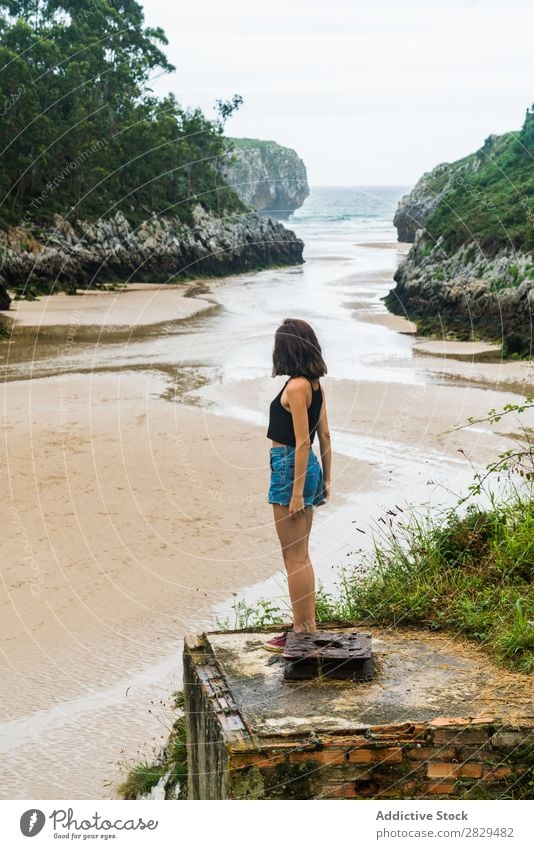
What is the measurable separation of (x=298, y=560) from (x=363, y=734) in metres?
1.28

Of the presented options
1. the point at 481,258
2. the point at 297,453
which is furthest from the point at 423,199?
the point at 297,453

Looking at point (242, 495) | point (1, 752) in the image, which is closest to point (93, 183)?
point (242, 495)

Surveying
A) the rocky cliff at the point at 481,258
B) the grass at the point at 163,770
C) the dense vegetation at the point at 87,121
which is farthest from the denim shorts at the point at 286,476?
the dense vegetation at the point at 87,121

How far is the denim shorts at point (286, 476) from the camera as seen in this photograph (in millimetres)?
5742

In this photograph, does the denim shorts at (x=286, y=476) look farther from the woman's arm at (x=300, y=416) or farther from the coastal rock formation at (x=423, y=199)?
the coastal rock formation at (x=423, y=199)

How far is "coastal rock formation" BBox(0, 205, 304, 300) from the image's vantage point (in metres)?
41.5

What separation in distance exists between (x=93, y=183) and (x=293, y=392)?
45.3m

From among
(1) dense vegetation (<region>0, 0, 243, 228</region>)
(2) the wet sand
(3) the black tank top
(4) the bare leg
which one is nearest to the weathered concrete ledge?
(4) the bare leg

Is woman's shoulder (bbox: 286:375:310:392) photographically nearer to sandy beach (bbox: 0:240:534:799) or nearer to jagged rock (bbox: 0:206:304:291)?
sandy beach (bbox: 0:240:534:799)

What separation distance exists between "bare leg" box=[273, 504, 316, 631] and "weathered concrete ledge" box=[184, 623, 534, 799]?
40 cm

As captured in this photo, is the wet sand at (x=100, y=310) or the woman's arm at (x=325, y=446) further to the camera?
the wet sand at (x=100, y=310)

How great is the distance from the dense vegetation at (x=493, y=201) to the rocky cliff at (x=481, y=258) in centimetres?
3

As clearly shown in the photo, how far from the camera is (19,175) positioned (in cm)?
4534

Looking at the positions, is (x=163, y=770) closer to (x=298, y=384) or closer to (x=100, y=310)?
(x=298, y=384)
